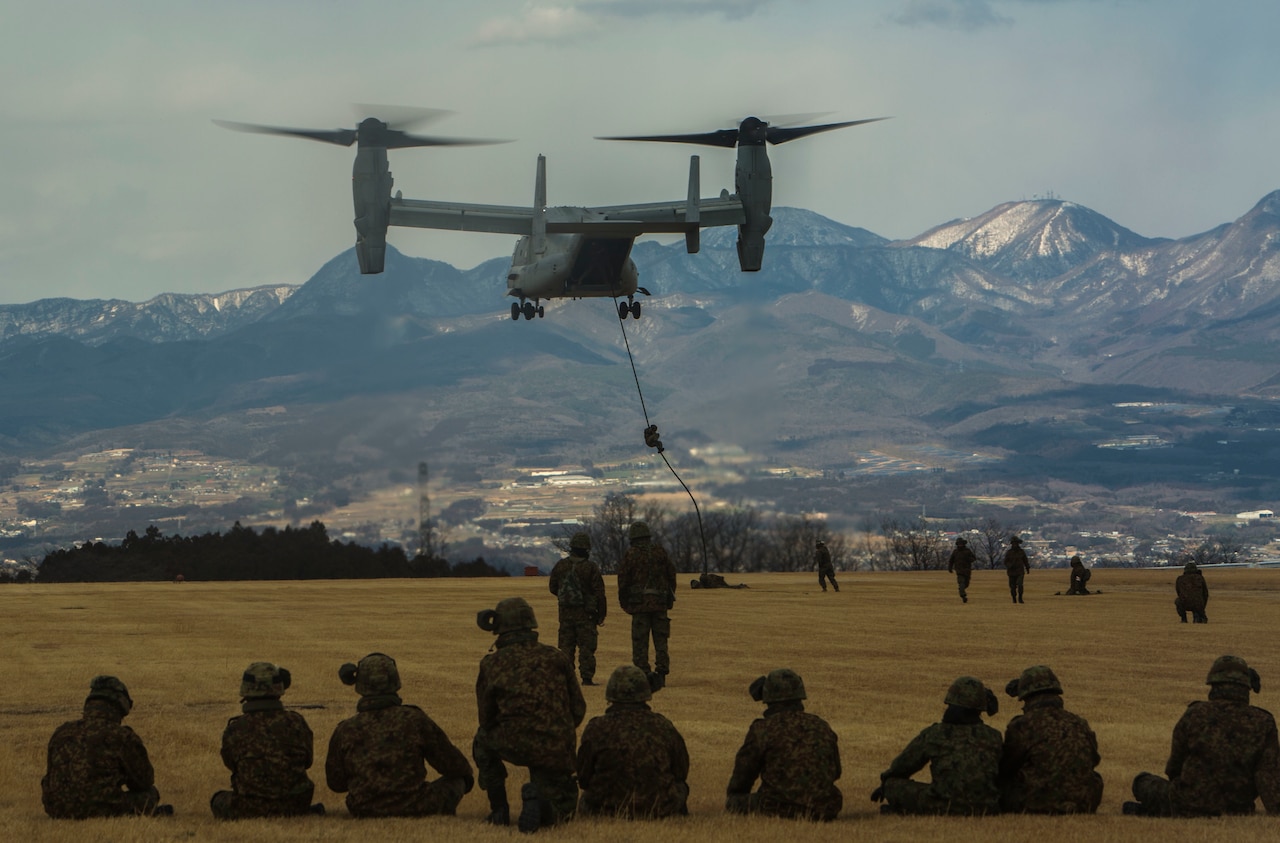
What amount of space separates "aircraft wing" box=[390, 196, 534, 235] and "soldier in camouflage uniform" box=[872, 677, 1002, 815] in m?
39.2

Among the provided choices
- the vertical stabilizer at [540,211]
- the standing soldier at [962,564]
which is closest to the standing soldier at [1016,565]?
the standing soldier at [962,564]

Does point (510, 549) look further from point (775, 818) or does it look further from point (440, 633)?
point (775, 818)

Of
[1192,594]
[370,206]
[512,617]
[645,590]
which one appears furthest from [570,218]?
[512,617]

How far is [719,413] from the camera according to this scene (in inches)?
3676

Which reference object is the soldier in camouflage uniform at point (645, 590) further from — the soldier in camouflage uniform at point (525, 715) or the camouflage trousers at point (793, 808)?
the camouflage trousers at point (793, 808)

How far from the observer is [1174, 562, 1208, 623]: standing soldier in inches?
1614

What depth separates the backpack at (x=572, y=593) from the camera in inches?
1011

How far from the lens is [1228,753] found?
1554 centimetres

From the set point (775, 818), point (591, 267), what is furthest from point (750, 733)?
point (591, 267)

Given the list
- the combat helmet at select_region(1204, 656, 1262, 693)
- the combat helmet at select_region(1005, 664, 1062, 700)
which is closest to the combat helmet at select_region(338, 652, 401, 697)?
the combat helmet at select_region(1005, 664, 1062, 700)

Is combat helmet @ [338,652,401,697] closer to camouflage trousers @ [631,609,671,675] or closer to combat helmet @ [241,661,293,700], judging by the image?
combat helmet @ [241,661,293,700]

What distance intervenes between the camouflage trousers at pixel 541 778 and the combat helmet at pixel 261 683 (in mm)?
1957

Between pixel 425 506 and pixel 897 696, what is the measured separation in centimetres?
9314

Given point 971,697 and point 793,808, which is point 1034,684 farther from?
point 793,808
